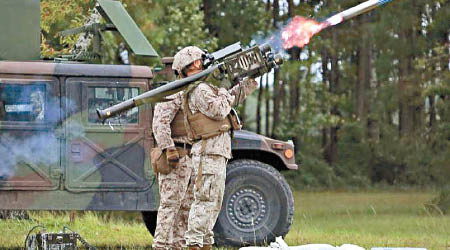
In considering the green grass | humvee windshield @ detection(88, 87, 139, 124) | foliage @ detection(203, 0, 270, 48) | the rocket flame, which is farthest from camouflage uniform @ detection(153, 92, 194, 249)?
foliage @ detection(203, 0, 270, 48)

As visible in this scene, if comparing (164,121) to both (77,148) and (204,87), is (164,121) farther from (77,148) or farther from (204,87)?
(77,148)

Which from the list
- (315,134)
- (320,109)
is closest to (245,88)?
(320,109)

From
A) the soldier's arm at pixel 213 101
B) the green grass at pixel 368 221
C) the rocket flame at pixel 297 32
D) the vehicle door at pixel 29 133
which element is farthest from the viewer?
the green grass at pixel 368 221

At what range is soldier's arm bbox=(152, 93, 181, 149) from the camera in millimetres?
9922

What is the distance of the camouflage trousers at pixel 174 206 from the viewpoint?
9773 millimetres

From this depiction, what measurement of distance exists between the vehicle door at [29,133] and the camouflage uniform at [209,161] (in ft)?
7.10

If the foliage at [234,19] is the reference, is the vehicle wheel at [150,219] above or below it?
below

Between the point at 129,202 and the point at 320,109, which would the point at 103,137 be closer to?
the point at 129,202

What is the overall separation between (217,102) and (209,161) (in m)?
0.45

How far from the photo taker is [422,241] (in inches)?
499

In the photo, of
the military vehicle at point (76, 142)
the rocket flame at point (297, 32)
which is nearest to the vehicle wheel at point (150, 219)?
the military vehicle at point (76, 142)

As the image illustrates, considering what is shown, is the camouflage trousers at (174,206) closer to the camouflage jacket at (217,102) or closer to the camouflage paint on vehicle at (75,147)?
the camouflage jacket at (217,102)

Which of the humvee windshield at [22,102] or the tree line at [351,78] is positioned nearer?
the humvee windshield at [22,102]

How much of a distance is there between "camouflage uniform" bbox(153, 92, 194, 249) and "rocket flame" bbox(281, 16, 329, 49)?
105 centimetres
